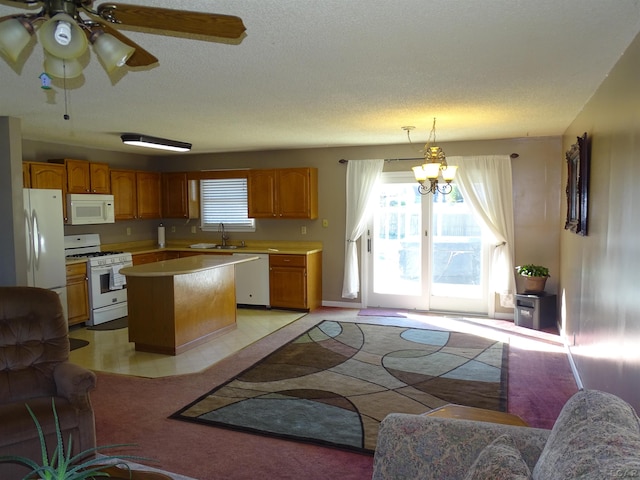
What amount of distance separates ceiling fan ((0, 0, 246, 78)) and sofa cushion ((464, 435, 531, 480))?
63.7 inches

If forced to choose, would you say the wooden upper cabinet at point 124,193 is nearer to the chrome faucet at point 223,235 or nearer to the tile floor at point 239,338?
the chrome faucet at point 223,235

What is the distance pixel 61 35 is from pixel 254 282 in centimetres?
563

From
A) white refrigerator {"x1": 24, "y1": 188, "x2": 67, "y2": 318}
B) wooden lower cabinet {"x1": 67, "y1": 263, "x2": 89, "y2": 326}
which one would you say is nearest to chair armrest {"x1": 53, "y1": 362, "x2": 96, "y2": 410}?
white refrigerator {"x1": 24, "y1": 188, "x2": 67, "y2": 318}

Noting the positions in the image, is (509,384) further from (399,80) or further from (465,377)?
(399,80)

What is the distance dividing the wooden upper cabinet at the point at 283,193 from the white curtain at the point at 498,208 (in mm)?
2238

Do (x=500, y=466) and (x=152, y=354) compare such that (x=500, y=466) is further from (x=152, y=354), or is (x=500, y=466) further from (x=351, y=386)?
(x=152, y=354)

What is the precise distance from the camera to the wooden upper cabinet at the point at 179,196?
7617mm

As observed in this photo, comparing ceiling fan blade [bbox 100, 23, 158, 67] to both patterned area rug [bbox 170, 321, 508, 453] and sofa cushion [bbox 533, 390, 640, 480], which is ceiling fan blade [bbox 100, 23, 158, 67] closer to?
sofa cushion [bbox 533, 390, 640, 480]

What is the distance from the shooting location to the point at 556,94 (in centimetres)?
A: 367

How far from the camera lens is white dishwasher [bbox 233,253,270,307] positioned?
680 centimetres

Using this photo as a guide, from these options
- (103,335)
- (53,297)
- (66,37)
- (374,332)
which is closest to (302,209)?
(374,332)

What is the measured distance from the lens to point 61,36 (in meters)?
1.41

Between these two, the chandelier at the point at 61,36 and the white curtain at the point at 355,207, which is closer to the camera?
the chandelier at the point at 61,36

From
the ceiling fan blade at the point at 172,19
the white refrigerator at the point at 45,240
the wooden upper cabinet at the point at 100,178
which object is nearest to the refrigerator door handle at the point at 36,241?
the white refrigerator at the point at 45,240
